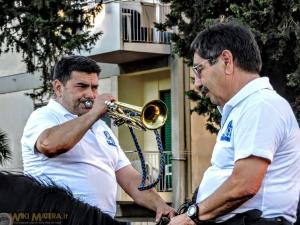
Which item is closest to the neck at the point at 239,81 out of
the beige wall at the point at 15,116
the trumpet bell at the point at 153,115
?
the trumpet bell at the point at 153,115

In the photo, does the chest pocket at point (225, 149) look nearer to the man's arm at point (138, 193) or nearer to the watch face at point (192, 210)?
the watch face at point (192, 210)

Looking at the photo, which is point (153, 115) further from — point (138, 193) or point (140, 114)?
point (138, 193)

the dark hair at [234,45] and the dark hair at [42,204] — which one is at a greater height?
the dark hair at [234,45]

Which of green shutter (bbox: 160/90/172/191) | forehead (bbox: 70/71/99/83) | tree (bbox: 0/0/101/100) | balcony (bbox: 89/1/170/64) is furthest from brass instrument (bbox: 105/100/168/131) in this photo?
green shutter (bbox: 160/90/172/191)

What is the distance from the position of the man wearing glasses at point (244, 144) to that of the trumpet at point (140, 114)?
59 cm

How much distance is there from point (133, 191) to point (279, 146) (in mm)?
1539

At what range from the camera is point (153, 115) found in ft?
12.9

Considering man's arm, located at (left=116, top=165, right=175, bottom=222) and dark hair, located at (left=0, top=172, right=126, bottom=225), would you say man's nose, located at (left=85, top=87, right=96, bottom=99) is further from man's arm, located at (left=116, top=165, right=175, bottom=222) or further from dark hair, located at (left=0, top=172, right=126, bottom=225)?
dark hair, located at (left=0, top=172, right=126, bottom=225)

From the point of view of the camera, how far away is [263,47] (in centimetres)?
1240

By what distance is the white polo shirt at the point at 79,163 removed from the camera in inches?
158

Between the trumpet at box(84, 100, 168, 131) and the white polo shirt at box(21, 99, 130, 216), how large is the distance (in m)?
0.32

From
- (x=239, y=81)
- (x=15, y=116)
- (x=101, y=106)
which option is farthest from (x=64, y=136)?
(x=15, y=116)

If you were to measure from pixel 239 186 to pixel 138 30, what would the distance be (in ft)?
49.6

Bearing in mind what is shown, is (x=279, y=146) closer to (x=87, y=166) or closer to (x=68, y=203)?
(x=68, y=203)
